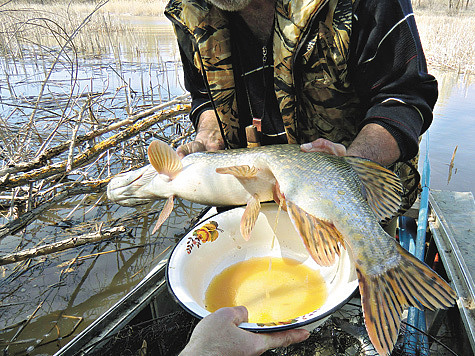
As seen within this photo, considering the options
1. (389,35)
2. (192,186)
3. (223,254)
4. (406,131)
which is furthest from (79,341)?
(389,35)

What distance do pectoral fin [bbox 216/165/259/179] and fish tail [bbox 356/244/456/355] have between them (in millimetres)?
681

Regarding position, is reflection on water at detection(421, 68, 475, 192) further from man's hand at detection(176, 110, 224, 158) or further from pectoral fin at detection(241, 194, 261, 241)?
pectoral fin at detection(241, 194, 261, 241)

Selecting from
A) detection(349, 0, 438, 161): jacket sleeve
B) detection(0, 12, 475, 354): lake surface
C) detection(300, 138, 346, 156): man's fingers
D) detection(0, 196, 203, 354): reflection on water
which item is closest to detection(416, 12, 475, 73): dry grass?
detection(0, 12, 475, 354): lake surface

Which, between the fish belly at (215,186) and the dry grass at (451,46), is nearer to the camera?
the fish belly at (215,186)

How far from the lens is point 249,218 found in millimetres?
1615

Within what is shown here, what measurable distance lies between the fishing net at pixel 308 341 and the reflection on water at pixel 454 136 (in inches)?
134

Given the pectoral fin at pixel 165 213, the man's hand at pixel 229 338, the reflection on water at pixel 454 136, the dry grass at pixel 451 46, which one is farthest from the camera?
the dry grass at pixel 451 46

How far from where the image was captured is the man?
5.56 ft

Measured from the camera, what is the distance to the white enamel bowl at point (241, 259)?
1.26m

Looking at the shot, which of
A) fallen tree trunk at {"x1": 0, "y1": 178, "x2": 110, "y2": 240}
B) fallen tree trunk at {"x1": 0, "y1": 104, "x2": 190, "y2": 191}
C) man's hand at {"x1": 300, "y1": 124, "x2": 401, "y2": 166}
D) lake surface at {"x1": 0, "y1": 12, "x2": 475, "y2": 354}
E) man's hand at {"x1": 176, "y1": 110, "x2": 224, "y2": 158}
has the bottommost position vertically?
lake surface at {"x1": 0, "y1": 12, "x2": 475, "y2": 354}

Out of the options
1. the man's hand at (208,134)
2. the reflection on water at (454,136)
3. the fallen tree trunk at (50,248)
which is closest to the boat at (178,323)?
the fallen tree trunk at (50,248)

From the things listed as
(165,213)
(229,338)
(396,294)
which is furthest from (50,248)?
(396,294)

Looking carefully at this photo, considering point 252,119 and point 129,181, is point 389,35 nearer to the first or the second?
point 252,119

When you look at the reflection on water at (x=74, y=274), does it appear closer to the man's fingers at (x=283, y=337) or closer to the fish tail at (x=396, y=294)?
the man's fingers at (x=283, y=337)
